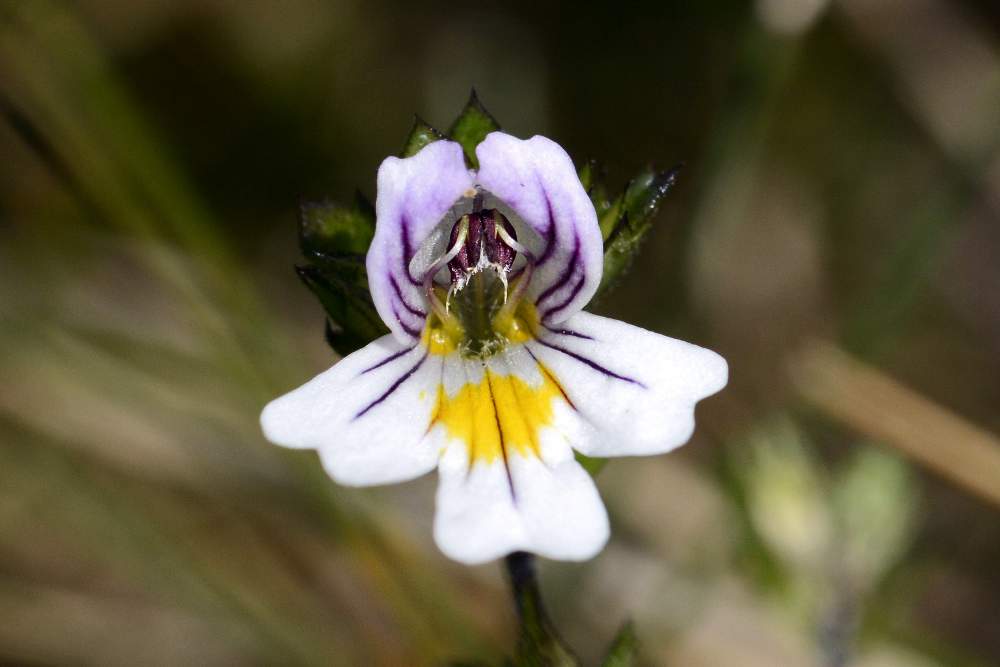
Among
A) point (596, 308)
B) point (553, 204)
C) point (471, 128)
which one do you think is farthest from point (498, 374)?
point (596, 308)

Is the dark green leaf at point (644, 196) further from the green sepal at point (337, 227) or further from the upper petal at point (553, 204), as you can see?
the green sepal at point (337, 227)

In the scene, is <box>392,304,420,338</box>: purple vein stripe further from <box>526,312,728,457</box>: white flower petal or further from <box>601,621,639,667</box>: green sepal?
<box>601,621,639,667</box>: green sepal

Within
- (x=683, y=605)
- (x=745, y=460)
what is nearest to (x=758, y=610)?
(x=683, y=605)

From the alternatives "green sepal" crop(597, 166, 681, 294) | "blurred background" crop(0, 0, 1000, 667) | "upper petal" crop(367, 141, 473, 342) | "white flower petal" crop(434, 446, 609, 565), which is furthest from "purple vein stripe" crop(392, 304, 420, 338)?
"blurred background" crop(0, 0, 1000, 667)

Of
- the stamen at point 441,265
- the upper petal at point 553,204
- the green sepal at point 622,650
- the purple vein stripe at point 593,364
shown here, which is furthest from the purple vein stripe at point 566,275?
the green sepal at point 622,650

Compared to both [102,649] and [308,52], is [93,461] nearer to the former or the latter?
[102,649]
